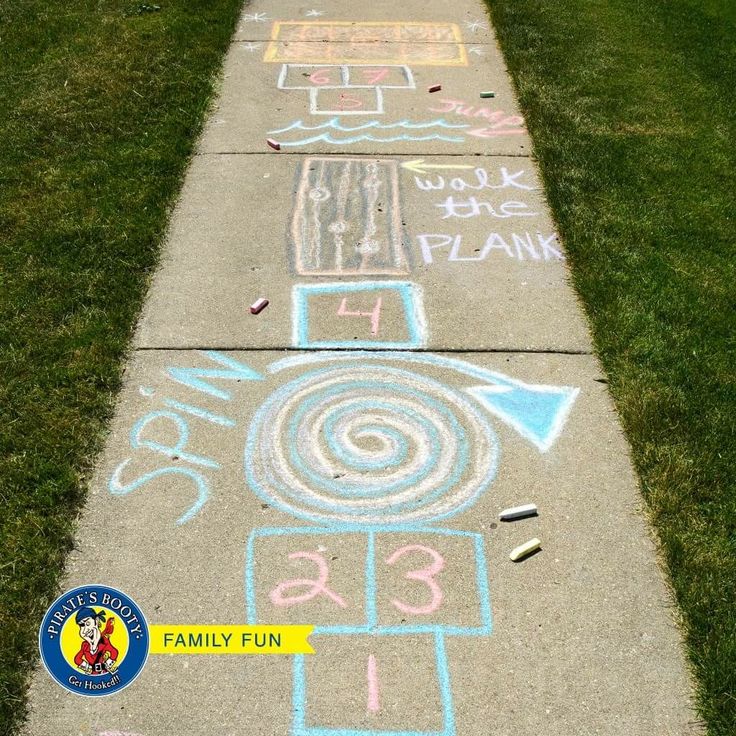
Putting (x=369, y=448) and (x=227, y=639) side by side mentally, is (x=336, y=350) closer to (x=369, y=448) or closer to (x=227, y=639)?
(x=369, y=448)

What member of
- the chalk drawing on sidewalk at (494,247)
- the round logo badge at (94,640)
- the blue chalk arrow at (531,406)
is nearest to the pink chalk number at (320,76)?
the chalk drawing on sidewalk at (494,247)

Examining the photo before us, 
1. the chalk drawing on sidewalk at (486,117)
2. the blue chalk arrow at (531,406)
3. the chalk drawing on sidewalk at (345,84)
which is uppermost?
the chalk drawing on sidewalk at (345,84)

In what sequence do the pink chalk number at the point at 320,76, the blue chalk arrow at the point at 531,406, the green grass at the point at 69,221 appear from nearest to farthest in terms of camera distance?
the green grass at the point at 69,221
the blue chalk arrow at the point at 531,406
the pink chalk number at the point at 320,76

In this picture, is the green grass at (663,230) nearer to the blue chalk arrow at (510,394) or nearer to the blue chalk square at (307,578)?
the blue chalk arrow at (510,394)

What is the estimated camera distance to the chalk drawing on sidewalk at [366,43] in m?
7.49

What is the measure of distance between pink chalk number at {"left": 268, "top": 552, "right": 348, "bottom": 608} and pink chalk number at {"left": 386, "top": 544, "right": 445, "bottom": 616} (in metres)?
0.24

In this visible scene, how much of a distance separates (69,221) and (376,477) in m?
2.86

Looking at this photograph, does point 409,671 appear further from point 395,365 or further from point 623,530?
point 395,365

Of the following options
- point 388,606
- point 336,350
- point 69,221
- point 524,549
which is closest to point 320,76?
point 69,221

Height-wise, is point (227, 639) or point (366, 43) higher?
point (366, 43)

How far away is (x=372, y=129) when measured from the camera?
6.31 metres

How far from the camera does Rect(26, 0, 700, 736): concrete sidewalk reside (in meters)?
2.80

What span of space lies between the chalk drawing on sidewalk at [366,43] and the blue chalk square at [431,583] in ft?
17.8

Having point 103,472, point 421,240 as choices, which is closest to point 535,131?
point 421,240
